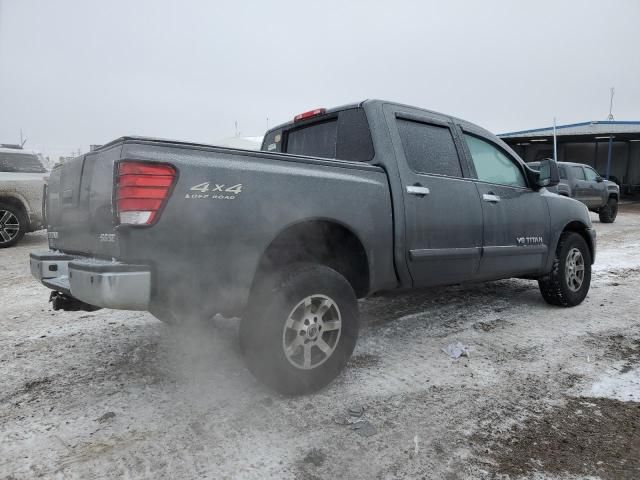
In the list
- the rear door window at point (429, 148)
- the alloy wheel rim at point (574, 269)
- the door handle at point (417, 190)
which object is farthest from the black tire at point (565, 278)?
the door handle at point (417, 190)

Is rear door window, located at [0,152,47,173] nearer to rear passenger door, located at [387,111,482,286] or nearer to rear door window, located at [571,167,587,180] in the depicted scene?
rear passenger door, located at [387,111,482,286]

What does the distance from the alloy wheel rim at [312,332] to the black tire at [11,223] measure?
293 inches

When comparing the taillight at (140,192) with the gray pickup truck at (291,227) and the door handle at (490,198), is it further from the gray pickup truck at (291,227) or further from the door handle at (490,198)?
the door handle at (490,198)

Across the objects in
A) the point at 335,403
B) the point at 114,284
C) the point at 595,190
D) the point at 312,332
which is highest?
the point at 595,190

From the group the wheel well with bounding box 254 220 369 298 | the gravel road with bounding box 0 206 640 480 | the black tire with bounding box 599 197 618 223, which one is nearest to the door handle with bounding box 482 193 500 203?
the gravel road with bounding box 0 206 640 480

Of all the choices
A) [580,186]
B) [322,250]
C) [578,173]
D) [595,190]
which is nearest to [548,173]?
[322,250]

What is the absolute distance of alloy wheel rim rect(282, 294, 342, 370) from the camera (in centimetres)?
244

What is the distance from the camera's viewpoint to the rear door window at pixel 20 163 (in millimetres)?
8109

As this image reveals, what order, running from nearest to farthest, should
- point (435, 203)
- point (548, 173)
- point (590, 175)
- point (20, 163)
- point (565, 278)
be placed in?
1. point (435, 203)
2. point (548, 173)
3. point (565, 278)
4. point (20, 163)
5. point (590, 175)

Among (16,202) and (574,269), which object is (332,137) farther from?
(16,202)

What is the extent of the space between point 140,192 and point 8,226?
7.36m

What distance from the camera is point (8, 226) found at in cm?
770

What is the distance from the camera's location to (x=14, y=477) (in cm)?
180

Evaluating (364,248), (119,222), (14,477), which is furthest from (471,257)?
(14,477)
